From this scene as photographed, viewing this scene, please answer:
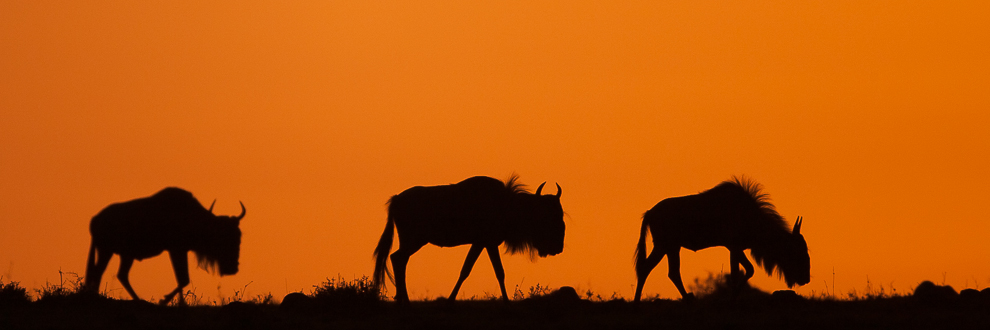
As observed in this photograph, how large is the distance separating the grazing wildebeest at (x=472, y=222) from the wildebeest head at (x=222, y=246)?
82.1 inches

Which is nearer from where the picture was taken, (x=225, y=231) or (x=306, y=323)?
(x=306, y=323)

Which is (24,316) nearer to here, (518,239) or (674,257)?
(518,239)

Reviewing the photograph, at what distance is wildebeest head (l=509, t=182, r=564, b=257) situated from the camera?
56.8ft

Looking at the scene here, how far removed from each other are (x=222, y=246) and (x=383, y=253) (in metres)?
2.35

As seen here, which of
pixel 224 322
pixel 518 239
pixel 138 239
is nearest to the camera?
pixel 224 322

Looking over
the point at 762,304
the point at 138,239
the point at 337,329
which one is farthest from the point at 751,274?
the point at 138,239

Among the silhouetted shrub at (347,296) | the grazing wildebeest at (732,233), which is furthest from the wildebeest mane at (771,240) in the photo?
the silhouetted shrub at (347,296)

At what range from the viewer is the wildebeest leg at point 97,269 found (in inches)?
631

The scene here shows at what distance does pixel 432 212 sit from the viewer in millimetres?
16891

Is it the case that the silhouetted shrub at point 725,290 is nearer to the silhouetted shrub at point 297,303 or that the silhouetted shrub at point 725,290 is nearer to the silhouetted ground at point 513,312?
the silhouetted ground at point 513,312

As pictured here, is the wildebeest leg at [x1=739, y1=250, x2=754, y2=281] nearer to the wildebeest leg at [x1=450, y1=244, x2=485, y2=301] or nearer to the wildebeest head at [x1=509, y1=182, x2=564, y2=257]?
the wildebeest head at [x1=509, y1=182, x2=564, y2=257]

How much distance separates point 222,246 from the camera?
1688 centimetres

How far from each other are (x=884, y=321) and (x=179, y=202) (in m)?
9.75

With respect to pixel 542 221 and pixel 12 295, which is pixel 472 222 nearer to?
pixel 542 221
